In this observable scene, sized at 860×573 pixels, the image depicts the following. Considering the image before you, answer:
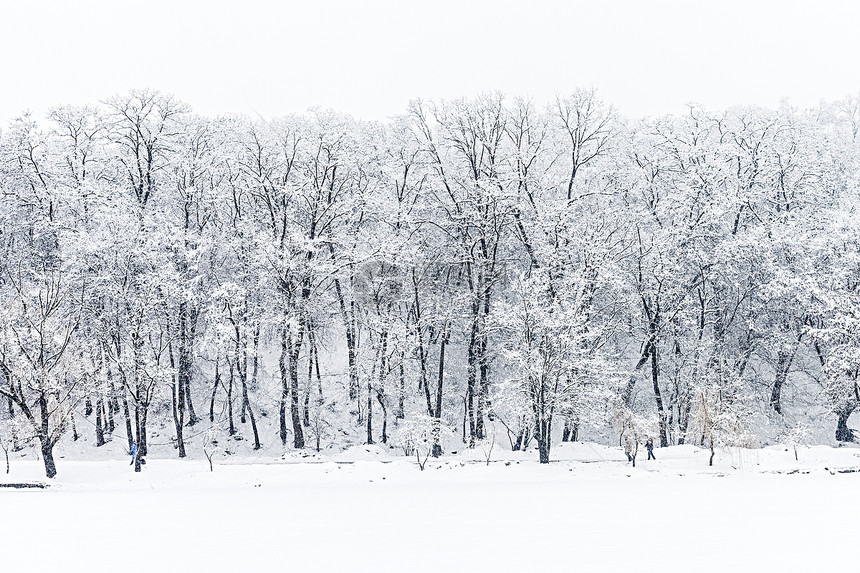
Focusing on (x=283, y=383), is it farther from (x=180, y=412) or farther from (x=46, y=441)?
(x=46, y=441)

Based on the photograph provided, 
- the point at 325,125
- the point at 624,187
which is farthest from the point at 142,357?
the point at 624,187

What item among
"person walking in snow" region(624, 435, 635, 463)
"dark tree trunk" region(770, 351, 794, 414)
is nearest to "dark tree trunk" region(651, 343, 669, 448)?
"person walking in snow" region(624, 435, 635, 463)

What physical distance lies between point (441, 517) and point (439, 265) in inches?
795

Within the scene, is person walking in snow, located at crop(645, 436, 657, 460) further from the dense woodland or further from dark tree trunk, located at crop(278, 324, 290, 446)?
dark tree trunk, located at crop(278, 324, 290, 446)

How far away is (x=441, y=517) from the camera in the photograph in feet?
42.8

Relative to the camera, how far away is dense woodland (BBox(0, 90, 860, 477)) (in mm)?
26734

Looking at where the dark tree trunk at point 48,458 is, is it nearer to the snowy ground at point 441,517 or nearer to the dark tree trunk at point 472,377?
the snowy ground at point 441,517

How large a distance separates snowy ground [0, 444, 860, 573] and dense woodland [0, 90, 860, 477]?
390 centimetres

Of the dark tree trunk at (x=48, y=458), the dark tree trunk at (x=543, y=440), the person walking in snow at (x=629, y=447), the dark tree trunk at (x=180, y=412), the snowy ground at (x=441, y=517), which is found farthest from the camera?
the dark tree trunk at (x=180, y=412)

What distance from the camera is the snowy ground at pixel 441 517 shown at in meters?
9.82

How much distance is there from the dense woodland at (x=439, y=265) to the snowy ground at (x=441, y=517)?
3.90m

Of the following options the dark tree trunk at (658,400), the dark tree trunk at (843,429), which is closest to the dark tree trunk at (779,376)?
the dark tree trunk at (843,429)

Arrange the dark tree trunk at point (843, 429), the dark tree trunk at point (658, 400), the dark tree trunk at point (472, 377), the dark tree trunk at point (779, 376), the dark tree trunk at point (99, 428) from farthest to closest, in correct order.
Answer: the dark tree trunk at point (779, 376) → the dark tree trunk at point (99, 428) → the dark tree trunk at point (472, 377) → the dark tree trunk at point (658, 400) → the dark tree trunk at point (843, 429)

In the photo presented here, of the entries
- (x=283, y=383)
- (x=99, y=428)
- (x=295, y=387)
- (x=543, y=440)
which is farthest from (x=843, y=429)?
(x=99, y=428)
